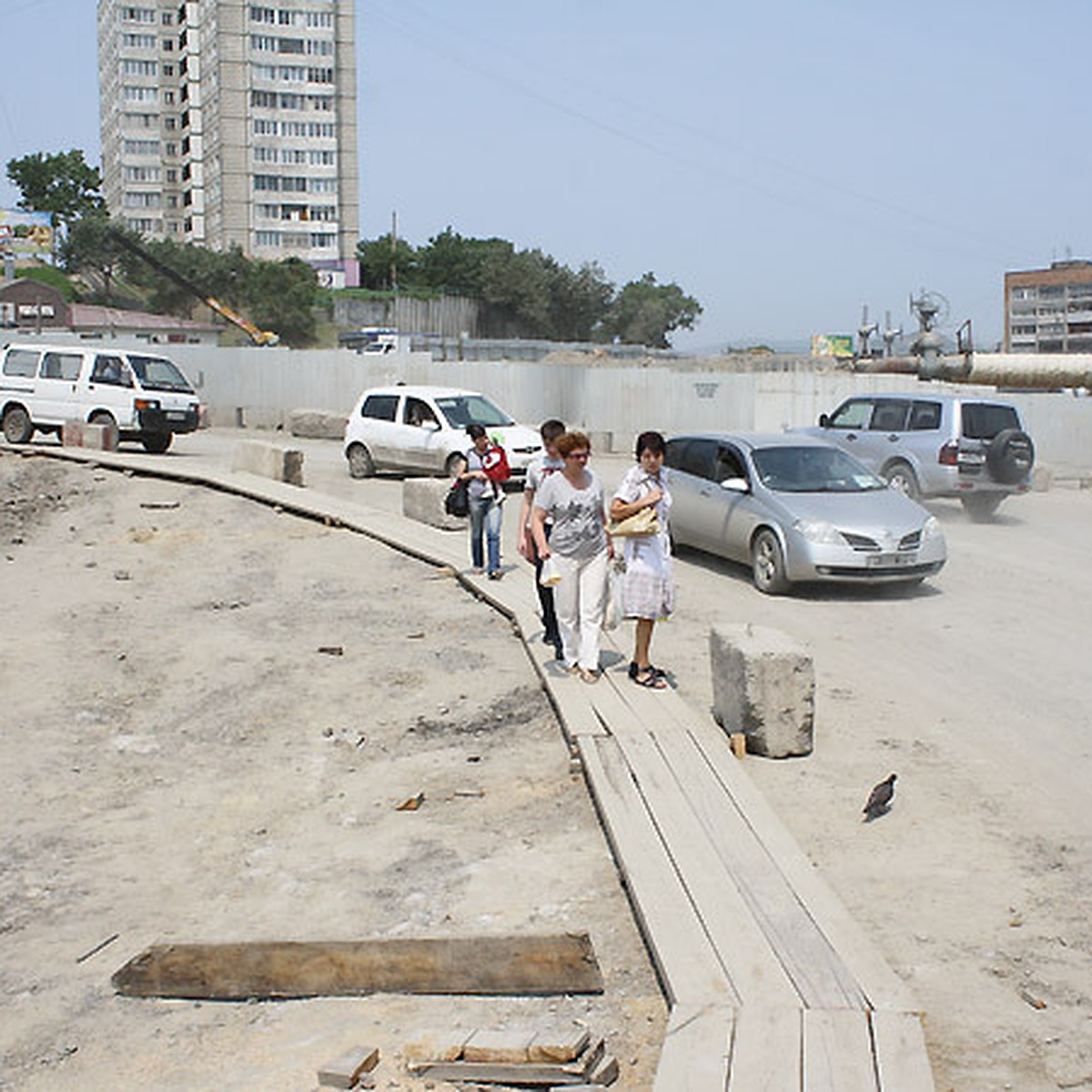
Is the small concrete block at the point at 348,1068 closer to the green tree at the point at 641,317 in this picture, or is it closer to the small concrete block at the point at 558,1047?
the small concrete block at the point at 558,1047

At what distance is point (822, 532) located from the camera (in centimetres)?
1362

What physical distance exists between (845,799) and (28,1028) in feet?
14.1

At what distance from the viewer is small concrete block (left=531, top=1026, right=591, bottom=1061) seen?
4.58 metres

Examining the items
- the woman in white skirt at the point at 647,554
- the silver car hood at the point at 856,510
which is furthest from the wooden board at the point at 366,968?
the silver car hood at the point at 856,510

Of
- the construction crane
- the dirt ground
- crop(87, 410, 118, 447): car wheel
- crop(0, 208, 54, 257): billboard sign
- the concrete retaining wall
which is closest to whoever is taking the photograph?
the dirt ground

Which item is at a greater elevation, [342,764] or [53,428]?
[53,428]

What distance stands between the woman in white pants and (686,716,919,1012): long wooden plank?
5.13 ft

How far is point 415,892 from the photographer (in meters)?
6.87

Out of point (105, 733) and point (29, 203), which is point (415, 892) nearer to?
point (105, 733)

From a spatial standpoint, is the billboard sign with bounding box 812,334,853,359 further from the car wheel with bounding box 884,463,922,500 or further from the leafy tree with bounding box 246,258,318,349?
the car wheel with bounding box 884,463,922,500

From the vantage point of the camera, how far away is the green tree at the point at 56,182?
12438 cm

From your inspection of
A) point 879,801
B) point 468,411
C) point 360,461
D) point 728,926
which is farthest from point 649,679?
point 360,461

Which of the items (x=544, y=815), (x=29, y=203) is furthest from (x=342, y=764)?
(x=29, y=203)

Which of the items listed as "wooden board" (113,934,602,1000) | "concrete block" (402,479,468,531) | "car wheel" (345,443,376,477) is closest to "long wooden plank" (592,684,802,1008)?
"wooden board" (113,934,602,1000)
